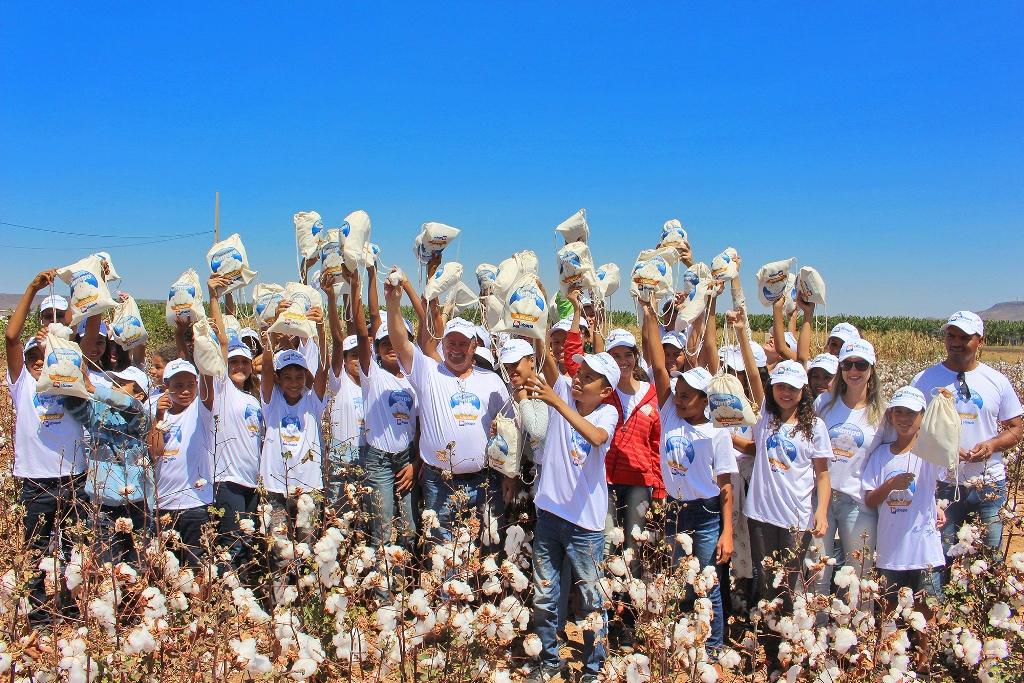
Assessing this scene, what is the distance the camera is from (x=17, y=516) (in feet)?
→ 11.8

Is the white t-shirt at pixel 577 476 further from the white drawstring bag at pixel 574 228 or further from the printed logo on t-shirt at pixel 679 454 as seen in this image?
the white drawstring bag at pixel 574 228

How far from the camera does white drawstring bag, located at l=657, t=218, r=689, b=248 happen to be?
18.2 ft

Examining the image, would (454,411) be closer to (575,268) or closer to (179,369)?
(575,268)

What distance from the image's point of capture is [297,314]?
4.54 meters

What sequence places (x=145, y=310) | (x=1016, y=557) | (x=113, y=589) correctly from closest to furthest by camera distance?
1. (x=113, y=589)
2. (x=1016, y=557)
3. (x=145, y=310)

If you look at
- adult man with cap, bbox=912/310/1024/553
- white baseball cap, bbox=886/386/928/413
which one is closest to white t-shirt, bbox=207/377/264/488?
white baseball cap, bbox=886/386/928/413

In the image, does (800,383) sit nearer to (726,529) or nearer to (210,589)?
(726,529)

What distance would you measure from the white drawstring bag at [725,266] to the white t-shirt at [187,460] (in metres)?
3.63

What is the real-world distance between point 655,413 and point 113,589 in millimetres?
3056

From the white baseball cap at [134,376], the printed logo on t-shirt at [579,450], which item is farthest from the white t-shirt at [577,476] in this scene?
the white baseball cap at [134,376]

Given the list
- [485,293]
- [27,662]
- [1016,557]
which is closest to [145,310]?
[485,293]

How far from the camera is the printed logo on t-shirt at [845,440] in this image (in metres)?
4.44

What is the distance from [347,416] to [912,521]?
12.0ft

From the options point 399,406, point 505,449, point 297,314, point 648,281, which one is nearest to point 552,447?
point 505,449
